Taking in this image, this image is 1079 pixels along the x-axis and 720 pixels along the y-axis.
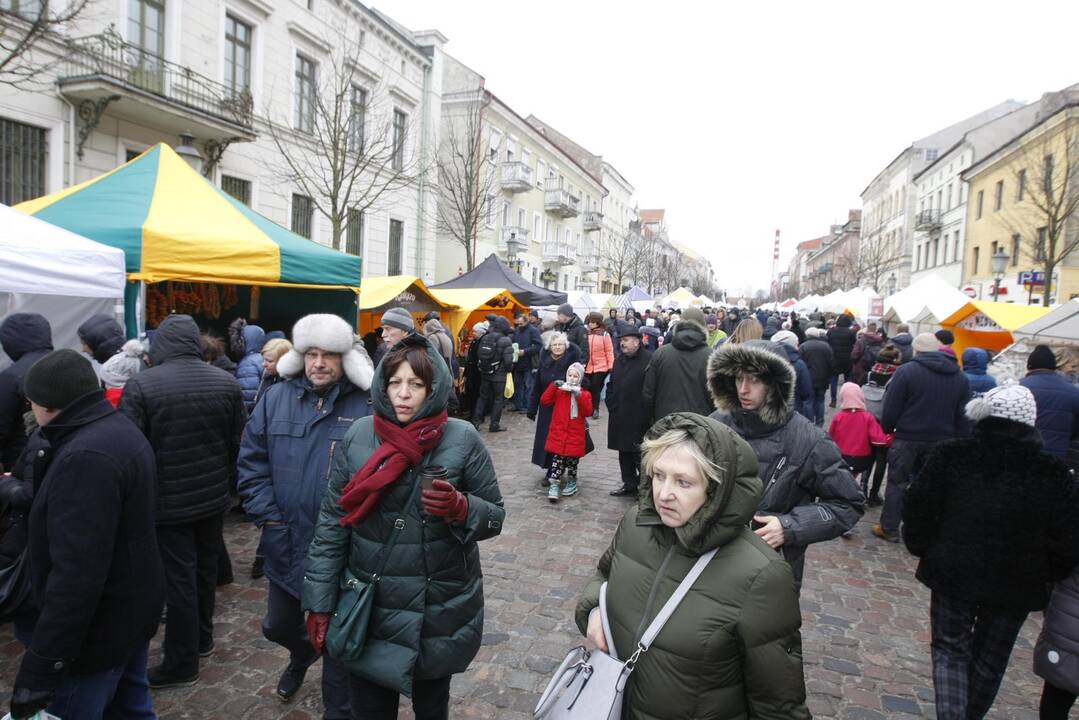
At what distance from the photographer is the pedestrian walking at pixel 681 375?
6.29 m

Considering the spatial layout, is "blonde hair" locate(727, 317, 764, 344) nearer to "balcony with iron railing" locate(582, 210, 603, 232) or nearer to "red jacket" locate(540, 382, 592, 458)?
"red jacket" locate(540, 382, 592, 458)

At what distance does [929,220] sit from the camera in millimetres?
40719

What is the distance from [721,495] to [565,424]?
5.47m

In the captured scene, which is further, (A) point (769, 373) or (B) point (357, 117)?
(B) point (357, 117)

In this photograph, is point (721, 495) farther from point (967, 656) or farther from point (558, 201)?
point (558, 201)

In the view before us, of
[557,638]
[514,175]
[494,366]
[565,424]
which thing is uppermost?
[514,175]

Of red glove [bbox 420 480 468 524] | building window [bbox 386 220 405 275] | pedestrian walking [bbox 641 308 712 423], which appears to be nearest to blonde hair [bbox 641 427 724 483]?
red glove [bbox 420 480 468 524]

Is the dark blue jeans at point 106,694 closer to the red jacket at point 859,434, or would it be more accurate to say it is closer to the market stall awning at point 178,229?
the market stall awning at point 178,229

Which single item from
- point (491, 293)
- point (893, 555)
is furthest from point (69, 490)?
point (491, 293)

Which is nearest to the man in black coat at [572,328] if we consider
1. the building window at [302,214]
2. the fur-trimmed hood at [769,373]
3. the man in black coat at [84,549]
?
the fur-trimmed hood at [769,373]

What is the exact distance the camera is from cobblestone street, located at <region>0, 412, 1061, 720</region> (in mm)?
3473

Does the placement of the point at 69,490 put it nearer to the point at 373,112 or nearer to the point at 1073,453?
the point at 1073,453

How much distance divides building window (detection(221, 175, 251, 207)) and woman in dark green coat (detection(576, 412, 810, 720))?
17.3 m

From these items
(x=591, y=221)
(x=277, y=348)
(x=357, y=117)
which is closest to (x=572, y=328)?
(x=277, y=348)
